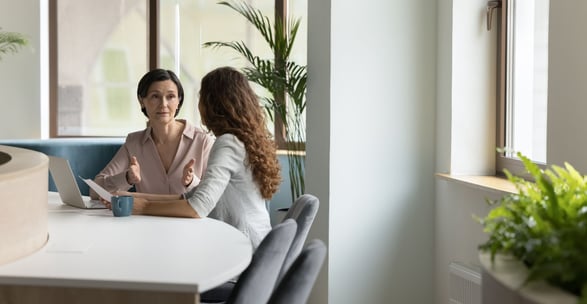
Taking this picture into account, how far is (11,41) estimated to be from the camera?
5.88 meters

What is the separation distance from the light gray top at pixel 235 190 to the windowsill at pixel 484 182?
3.35ft

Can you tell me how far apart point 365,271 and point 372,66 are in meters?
1.06

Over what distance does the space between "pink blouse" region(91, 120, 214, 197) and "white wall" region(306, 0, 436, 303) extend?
0.66m

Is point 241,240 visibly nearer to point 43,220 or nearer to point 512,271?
point 43,220

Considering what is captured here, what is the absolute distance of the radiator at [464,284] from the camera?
3.93m

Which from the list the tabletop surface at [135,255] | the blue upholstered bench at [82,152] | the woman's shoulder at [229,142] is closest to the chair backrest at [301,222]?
the tabletop surface at [135,255]

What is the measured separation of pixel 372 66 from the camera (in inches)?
179

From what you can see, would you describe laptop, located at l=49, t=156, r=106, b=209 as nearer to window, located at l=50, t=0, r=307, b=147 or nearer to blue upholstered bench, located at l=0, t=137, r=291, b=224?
blue upholstered bench, located at l=0, t=137, r=291, b=224

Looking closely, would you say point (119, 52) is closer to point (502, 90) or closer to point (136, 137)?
point (136, 137)

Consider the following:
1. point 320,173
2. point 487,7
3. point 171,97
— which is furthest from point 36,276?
point 487,7

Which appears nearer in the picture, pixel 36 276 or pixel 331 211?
pixel 36 276

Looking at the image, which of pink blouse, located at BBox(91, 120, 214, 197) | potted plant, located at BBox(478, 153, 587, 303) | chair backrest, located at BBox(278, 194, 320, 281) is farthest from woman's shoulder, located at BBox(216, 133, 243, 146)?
potted plant, located at BBox(478, 153, 587, 303)

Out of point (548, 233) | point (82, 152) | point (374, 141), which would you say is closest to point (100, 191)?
point (374, 141)

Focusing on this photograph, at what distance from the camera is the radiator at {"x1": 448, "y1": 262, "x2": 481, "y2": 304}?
3926 millimetres
